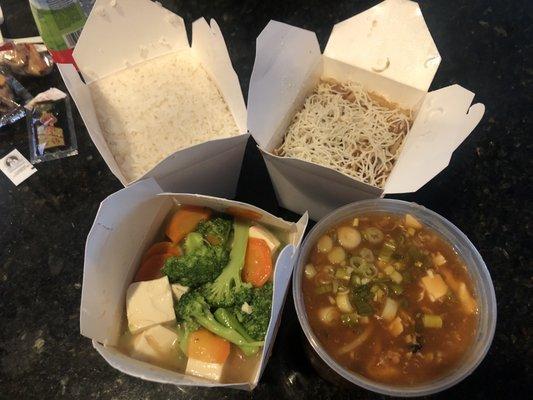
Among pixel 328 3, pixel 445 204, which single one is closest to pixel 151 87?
pixel 328 3

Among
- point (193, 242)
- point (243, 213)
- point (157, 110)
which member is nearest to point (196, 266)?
point (193, 242)

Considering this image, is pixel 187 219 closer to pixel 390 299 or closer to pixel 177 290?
pixel 177 290

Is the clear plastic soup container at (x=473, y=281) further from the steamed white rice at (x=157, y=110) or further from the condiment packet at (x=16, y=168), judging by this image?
the condiment packet at (x=16, y=168)

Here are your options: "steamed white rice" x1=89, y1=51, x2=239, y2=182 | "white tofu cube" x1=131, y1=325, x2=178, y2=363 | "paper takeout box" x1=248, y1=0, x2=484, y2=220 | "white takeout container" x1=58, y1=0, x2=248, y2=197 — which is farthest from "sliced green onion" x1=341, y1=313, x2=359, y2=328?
"steamed white rice" x1=89, y1=51, x2=239, y2=182

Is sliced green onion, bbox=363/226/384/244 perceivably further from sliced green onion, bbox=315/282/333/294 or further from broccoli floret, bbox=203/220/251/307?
broccoli floret, bbox=203/220/251/307

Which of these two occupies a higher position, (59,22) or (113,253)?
(59,22)

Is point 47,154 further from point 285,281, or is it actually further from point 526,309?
point 526,309
